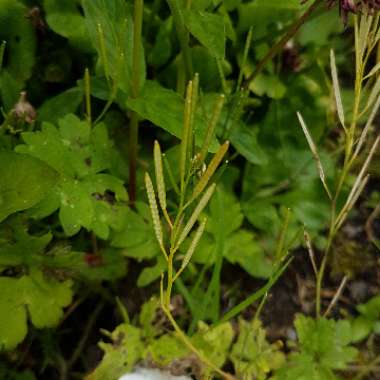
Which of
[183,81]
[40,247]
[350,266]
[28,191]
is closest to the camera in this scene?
[28,191]

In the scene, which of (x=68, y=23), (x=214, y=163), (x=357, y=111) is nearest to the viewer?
(x=214, y=163)

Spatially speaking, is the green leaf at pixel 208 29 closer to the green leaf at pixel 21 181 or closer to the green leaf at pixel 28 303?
the green leaf at pixel 21 181

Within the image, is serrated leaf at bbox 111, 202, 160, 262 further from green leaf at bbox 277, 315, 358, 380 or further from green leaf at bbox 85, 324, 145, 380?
green leaf at bbox 277, 315, 358, 380

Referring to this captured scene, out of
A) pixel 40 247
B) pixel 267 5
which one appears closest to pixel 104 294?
pixel 40 247

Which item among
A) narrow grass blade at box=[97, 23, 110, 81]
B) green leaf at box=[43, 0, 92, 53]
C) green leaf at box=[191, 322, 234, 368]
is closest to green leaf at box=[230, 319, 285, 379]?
green leaf at box=[191, 322, 234, 368]

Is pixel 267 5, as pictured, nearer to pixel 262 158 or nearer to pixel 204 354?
pixel 262 158

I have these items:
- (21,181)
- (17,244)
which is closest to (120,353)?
(17,244)

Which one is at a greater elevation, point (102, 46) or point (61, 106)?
point (102, 46)

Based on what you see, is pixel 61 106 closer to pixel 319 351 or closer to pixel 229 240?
pixel 229 240
